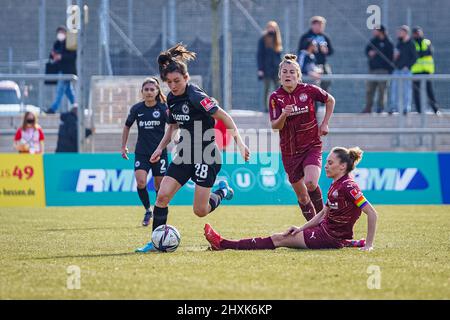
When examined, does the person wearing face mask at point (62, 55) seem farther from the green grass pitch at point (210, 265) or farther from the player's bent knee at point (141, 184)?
the green grass pitch at point (210, 265)

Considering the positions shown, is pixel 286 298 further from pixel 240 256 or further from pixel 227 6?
pixel 227 6

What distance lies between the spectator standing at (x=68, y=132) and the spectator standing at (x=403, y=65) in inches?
269

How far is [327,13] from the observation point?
23.2 m

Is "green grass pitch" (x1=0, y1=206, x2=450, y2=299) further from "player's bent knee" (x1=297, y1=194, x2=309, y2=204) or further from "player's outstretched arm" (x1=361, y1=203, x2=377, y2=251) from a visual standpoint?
"player's bent knee" (x1=297, y1=194, x2=309, y2=204)

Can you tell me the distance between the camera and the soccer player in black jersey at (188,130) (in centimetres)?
1016

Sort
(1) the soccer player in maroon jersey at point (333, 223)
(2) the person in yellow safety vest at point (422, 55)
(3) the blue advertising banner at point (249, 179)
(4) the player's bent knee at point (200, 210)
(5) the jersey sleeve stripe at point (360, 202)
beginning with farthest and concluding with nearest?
(2) the person in yellow safety vest at point (422, 55) < (3) the blue advertising banner at point (249, 179) < (4) the player's bent knee at point (200, 210) < (1) the soccer player in maroon jersey at point (333, 223) < (5) the jersey sleeve stripe at point (360, 202)

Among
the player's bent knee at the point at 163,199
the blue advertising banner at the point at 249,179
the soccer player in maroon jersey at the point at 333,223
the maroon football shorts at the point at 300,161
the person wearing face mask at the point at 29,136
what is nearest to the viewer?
the soccer player in maroon jersey at the point at 333,223

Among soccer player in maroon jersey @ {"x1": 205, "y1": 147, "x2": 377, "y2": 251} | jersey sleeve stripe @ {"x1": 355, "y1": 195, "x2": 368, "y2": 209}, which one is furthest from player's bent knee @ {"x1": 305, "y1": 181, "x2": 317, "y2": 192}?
jersey sleeve stripe @ {"x1": 355, "y1": 195, "x2": 368, "y2": 209}

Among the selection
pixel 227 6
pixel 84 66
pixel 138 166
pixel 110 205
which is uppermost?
pixel 227 6

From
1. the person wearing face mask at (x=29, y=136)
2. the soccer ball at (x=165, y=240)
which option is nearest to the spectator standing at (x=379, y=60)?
the person wearing face mask at (x=29, y=136)

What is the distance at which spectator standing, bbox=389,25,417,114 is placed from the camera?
68.5 feet

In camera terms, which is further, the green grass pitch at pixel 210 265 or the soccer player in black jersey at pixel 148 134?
the soccer player in black jersey at pixel 148 134

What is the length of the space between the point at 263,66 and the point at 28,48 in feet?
19.0

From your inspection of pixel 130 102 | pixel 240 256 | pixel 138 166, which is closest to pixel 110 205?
pixel 130 102
